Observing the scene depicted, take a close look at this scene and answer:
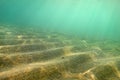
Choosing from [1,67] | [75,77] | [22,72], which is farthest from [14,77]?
[75,77]

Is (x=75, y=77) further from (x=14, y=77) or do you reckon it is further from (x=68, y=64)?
(x=14, y=77)

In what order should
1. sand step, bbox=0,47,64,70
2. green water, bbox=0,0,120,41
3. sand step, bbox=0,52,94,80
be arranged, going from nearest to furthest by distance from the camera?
sand step, bbox=0,52,94,80, sand step, bbox=0,47,64,70, green water, bbox=0,0,120,41

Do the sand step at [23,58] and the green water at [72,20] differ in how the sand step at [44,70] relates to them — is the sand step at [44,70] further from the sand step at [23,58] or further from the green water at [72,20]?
the green water at [72,20]

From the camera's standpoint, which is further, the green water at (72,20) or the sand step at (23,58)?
the green water at (72,20)

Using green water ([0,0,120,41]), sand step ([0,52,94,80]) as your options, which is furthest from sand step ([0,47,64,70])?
green water ([0,0,120,41])

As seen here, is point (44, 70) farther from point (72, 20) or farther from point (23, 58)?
point (72, 20)

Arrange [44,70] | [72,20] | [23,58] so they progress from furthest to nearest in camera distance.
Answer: [72,20] → [23,58] → [44,70]

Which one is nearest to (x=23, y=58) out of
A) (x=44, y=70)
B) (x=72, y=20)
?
(x=44, y=70)

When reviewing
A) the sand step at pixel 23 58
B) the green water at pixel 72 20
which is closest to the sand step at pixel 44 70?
the sand step at pixel 23 58

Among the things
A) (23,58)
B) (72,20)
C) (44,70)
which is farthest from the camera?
(72,20)

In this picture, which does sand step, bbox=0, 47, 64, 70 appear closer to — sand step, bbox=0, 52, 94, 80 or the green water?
sand step, bbox=0, 52, 94, 80

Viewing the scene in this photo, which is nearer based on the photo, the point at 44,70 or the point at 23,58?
the point at 44,70
